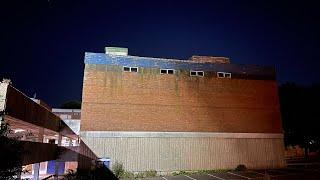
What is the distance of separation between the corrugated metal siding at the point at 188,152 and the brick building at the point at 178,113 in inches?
3.5

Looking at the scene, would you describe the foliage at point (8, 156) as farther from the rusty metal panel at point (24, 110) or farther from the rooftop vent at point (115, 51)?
the rooftop vent at point (115, 51)

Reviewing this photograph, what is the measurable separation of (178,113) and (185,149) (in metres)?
3.63

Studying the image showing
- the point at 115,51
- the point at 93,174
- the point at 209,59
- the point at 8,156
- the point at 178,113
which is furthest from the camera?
the point at 209,59

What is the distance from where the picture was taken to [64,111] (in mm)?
45250

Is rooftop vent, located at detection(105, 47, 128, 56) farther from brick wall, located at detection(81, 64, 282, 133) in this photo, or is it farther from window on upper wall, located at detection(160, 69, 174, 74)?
window on upper wall, located at detection(160, 69, 174, 74)

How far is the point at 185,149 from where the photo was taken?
1087 inches

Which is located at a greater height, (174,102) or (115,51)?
(115,51)

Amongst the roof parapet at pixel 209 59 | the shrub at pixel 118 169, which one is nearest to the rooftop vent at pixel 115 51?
the roof parapet at pixel 209 59

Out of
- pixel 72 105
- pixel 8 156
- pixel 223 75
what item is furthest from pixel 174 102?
pixel 72 105

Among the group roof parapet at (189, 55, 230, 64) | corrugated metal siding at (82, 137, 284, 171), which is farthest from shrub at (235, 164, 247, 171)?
roof parapet at (189, 55, 230, 64)

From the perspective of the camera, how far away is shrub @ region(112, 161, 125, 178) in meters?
24.8

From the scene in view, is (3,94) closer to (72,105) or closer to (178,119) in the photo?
(178,119)

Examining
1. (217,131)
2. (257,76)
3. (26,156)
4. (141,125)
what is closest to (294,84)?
(257,76)

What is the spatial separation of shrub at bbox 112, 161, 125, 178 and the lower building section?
0.38 m
